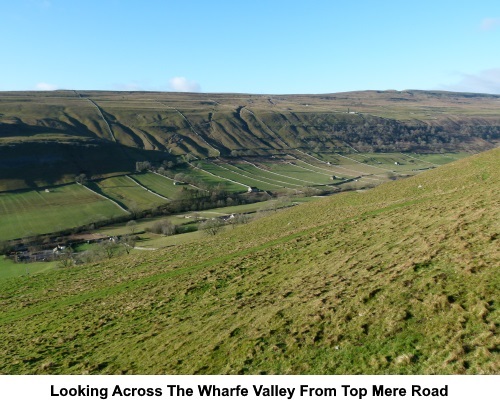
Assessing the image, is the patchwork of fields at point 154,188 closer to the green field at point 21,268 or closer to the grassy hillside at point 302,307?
the green field at point 21,268

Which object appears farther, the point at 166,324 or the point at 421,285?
the point at 166,324

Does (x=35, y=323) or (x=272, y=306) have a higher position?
(x=272, y=306)

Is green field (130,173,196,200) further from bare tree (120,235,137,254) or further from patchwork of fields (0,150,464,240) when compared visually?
bare tree (120,235,137,254)

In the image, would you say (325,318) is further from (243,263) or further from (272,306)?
(243,263)

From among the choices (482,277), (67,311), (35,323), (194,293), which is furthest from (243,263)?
(482,277)

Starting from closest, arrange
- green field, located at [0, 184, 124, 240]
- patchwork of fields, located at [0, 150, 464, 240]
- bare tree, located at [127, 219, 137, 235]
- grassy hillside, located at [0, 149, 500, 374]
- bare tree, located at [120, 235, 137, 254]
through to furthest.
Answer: grassy hillside, located at [0, 149, 500, 374], bare tree, located at [120, 235, 137, 254], bare tree, located at [127, 219, 137, 235], green field, located at [0, 184, 124, 240], patchwork of fields, located at [0, 150, 464, 240]

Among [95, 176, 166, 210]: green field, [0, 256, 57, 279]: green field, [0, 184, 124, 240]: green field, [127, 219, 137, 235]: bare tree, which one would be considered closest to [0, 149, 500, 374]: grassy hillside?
[0, 256, 57, 279]: green field

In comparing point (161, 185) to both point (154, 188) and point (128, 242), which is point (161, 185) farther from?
point (128, 242)
